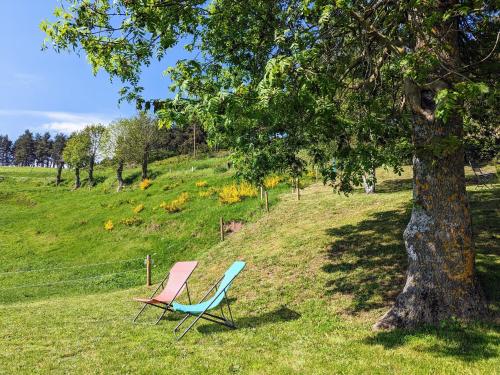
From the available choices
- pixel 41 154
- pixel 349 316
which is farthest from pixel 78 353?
pixel 41 154

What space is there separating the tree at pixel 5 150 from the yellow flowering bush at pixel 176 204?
156m

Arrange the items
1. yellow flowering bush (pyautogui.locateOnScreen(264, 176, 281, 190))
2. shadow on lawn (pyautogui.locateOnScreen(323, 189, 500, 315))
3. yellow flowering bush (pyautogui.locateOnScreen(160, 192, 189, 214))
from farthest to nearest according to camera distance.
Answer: yellow flowering bush (pyautogui.locateOnScreen(160, 192, 189, 214)) < yellow flowering bush (pyautogui.locateOnScreen(264, 176, 281, 190)) < shadow on lawn (pyautogui.locateOnScreen(323, 189, 500, 315))

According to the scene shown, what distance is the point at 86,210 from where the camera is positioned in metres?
33.8

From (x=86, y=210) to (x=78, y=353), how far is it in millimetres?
28771

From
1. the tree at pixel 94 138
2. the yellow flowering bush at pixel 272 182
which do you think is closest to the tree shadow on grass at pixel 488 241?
the yellow flowering bush at pixel 272 182

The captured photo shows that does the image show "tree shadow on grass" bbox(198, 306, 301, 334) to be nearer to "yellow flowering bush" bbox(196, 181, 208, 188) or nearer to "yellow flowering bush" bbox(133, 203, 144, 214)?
"yellow flowering bush" bbox(133, 203, 144, 214)

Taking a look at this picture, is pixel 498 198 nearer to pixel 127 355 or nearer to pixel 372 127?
pixel 372 127

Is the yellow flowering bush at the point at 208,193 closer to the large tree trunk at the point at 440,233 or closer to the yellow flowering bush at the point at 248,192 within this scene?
the yellow flowering bush at the point at 248,192

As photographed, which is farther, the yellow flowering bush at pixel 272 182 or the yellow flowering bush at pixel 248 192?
the yellow flowering bush at pixel 272 182

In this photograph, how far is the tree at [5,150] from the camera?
515 ft

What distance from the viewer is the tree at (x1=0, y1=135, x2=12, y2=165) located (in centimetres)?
15688

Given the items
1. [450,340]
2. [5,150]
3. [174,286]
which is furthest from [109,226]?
[5,150]

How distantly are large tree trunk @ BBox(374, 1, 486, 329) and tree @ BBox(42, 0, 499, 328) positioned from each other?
2 cm

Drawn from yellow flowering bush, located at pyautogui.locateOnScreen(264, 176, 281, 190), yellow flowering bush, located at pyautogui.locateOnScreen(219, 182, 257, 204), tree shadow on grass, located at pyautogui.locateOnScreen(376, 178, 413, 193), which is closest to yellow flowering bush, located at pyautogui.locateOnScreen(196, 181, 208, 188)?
yellow flowering bush, located at pyautogui.locateOnScreen(219, 182, 257, 204)
